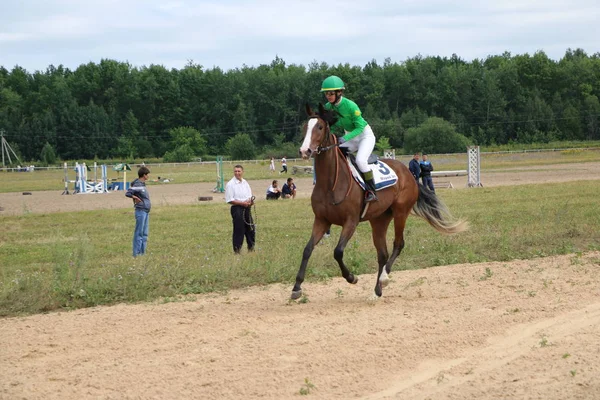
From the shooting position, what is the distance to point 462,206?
25734mm

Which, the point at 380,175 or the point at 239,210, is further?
the point at 239,210

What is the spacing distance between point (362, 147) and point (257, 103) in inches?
4170

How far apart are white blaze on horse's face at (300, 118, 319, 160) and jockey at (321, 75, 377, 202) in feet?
1.84

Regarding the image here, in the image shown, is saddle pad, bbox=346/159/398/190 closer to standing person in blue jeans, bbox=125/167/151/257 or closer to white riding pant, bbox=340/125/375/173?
white riding pant, bbox=340/125/375/173

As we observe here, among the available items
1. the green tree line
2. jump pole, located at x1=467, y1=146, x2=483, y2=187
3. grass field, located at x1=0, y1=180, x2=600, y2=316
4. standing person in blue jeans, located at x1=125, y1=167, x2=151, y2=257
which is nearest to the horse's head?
grass field, located at x1=0, y1=180, x2=600, y2=316

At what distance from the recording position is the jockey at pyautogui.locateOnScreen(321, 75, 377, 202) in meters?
10.4

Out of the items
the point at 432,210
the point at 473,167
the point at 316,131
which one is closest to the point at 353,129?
the point at 316,131

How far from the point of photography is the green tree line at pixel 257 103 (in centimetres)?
10744

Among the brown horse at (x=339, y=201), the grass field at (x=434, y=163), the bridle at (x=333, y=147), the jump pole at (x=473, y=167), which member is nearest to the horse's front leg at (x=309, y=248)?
the brown horse at (x=339, y=201)

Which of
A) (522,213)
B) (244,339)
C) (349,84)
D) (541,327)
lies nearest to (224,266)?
(244,339)

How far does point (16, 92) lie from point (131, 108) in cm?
1975

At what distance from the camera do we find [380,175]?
11188 mm

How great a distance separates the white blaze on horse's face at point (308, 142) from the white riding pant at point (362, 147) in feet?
3.65

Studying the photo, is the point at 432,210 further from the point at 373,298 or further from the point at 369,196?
the point at 373,298
